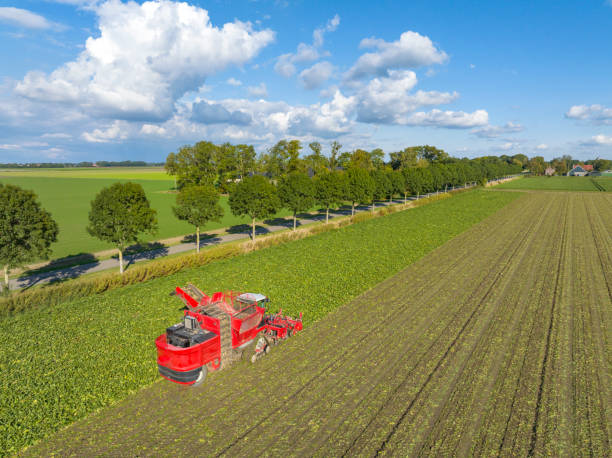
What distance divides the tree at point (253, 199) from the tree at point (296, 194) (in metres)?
5.57

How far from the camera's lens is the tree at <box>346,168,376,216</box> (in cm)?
5675

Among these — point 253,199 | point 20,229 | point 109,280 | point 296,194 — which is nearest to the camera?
point 20,229

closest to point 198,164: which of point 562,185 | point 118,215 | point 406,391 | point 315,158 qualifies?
point 315,158

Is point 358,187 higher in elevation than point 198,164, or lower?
lower

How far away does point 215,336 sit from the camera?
37.8 ft

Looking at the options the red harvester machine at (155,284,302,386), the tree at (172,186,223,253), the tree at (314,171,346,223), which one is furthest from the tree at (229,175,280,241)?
the red harvester machine at (155,284,302,386)

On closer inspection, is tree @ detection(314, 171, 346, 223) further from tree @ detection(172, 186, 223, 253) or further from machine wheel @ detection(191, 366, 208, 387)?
machine wheel @ detection(191, 366, 208, 387)

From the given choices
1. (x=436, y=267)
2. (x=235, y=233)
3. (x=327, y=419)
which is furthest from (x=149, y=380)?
(x=235, y=233)

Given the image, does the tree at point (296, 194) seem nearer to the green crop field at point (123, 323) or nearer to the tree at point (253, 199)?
the tree at point (253, 199)

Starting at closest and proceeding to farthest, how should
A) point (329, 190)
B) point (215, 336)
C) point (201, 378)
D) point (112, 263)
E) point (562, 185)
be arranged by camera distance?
1. point (201, 378)
2. point (215, 336)
3. point (112, 263)
4. point (329, 190)
5. point (562, 185)

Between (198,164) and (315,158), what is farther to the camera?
(315,158)

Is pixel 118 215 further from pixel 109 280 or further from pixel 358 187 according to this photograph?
pixel 358 187

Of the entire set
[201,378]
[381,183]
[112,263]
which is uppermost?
[381,183]

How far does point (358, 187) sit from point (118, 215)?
40.6 metres
